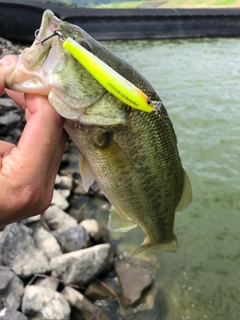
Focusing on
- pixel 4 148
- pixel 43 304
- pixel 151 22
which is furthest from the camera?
pixel 151 22

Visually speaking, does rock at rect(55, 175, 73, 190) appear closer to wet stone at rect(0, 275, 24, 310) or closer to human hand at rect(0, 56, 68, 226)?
wet stone at rect(0, 275, 24, 310)

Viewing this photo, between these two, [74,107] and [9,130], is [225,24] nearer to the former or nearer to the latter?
[9,130]

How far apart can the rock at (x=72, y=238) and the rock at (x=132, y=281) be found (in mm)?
611

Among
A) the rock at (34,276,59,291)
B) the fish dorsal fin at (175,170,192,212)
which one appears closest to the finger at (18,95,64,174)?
the fish dorsal fin at (175,170,192,212)

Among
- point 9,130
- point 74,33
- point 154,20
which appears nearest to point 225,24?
point 154,20

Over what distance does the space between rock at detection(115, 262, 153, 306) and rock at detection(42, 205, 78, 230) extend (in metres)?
1.01

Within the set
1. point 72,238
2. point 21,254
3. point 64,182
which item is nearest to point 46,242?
point 72,238

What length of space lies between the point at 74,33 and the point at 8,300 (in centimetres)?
304

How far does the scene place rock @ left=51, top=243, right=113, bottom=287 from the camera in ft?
14.2

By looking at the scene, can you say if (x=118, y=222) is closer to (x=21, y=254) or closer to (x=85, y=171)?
(x=85, y=171)

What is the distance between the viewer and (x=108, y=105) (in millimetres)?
1894

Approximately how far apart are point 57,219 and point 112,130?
Answer: 3584mm

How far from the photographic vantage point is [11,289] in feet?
12.5

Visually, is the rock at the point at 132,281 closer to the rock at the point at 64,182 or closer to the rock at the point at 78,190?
the rock at the point at 78,190
